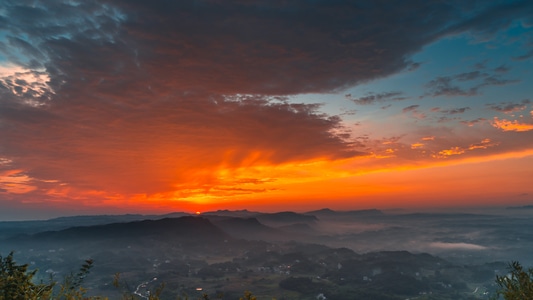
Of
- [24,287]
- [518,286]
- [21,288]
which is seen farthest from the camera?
[518,286]

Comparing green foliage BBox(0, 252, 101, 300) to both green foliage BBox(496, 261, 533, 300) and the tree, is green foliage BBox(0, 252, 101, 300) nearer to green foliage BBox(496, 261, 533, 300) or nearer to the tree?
the tree

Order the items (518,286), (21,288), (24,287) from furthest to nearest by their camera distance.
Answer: (518,286), (24,287), (21,288)

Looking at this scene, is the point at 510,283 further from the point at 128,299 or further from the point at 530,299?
the point at 128,299

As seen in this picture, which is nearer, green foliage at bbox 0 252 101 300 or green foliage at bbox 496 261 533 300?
green foliage at bbox 0 252 101 300

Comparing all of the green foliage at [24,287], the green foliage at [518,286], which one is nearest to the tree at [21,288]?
the green foliage at [24,287]

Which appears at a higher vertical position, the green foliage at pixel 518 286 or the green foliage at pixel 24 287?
the green foliage at pixel 24 287

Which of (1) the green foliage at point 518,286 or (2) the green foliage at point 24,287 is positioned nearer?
(2) the green foliage at point 24,287

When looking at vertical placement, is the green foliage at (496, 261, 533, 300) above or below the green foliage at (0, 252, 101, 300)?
below

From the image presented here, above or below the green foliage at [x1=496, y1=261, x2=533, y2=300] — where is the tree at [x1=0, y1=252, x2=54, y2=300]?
above

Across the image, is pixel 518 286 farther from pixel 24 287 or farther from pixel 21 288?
pixel 24 287

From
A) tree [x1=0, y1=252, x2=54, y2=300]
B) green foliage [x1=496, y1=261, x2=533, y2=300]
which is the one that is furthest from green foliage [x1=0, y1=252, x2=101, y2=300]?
green foliage [x1=496, y1=261, x2=533, y2=300]

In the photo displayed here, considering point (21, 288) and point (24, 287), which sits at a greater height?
point (21, 288)

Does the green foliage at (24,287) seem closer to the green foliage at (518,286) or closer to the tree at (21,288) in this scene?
the tree at (21,288)

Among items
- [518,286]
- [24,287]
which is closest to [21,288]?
[24,287]
